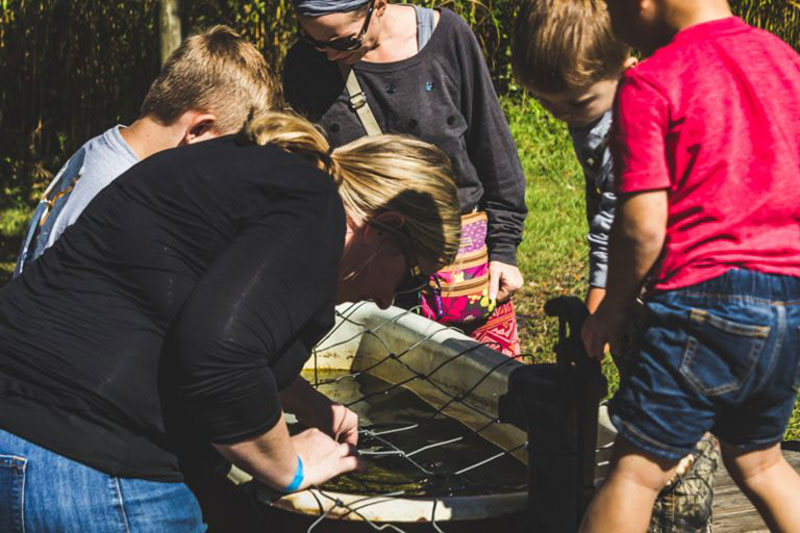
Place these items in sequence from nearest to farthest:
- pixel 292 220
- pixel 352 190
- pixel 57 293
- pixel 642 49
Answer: pixel 292 220, pixel 57 293, pixel 352 190, pixel 642 49

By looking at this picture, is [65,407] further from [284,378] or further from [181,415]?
[284,378]

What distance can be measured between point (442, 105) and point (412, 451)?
0.98m

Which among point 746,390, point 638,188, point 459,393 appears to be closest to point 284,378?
point 638,188

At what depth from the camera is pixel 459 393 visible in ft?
9.75

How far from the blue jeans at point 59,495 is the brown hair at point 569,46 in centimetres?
135

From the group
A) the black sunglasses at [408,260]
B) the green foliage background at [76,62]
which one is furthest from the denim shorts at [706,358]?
the green foliage background at [76,62]

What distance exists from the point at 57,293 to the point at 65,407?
19 centimetres

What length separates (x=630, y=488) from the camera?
1.97 m

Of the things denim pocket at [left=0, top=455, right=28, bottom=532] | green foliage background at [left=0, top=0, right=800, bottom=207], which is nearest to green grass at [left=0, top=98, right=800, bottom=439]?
green foliage background at [left=0, top=0, right=800, bottom=207]

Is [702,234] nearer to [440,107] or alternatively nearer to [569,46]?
[569,46]

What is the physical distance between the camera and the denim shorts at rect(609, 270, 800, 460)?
6.20 feet

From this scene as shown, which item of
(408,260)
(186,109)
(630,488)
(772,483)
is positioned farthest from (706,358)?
(186,109)

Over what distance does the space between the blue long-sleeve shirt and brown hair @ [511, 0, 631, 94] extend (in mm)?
135

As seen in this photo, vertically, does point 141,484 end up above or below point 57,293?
below
